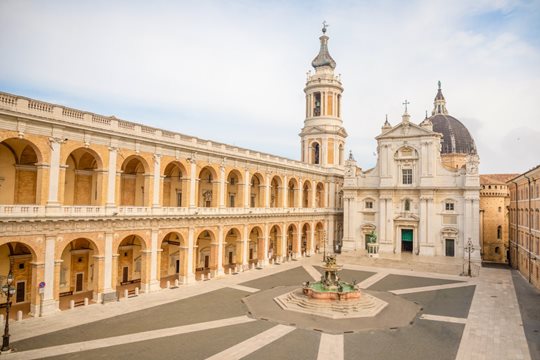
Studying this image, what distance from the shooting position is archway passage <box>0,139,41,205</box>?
24969 mm

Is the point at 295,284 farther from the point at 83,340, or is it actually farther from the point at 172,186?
the point at 83,340

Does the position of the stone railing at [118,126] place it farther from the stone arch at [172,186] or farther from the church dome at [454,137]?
Result: the church dome at [454,137]

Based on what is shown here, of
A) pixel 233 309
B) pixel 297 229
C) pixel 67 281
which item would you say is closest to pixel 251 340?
pixel 233 309

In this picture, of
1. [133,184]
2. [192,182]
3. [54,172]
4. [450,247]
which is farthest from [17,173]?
[450,247]

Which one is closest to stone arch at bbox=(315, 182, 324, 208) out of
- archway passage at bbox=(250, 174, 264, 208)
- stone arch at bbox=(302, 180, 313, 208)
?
stone arch at bbox=(302, 180, 313, 208)

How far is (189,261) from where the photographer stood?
32969 millimetres

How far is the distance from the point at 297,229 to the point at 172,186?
60.1 ft

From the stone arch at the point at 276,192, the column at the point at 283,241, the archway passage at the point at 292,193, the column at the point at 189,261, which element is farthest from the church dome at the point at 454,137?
the column at the point at 189,261

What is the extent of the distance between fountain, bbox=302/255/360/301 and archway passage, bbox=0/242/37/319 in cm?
1866

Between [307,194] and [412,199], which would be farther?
[307,194]

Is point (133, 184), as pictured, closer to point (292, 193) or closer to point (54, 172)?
point (54, 172)

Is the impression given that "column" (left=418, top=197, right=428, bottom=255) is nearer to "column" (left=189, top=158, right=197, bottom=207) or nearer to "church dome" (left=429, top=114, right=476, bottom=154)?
"church dome" (left=429, top=114, right=476, bottom=154)

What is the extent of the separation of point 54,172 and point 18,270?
7820mm

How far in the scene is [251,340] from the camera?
64.0ft
